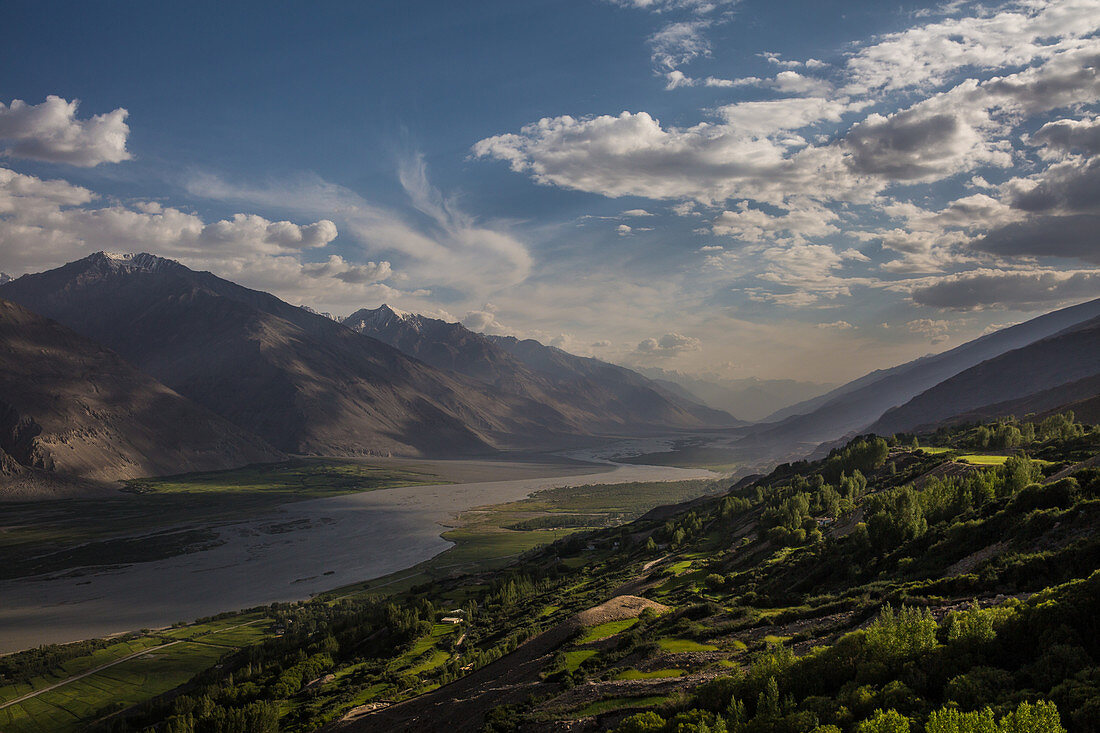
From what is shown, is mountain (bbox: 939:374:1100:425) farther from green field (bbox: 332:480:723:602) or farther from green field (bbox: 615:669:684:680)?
green field (bbox: 615:669:684:680)

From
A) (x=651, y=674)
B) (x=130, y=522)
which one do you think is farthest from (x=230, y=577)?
(x=651, y=674)

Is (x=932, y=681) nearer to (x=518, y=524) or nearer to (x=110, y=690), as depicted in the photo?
(x=110, y=690)

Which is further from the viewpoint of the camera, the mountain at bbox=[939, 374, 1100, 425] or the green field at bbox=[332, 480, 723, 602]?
the mountain at bbox=[939, 374, 1100, 425]

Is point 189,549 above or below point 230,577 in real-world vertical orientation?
above

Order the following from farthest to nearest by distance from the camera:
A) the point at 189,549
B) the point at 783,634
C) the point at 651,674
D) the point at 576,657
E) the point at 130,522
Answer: the point at 130,522 → the point at 189,549 → the point at 576,657 → the point at 783,634 → the point at 651,674

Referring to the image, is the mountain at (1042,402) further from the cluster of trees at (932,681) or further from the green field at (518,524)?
the cluster of trees at (932,681)

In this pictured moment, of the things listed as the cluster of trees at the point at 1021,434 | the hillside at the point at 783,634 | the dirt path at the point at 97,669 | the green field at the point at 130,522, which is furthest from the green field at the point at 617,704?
the green field at the point at 130,522

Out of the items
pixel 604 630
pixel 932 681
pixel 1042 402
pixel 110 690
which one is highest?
pixel 932 681

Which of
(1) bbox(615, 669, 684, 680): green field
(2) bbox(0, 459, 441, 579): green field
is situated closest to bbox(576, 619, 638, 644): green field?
(1) bbox(615, 669, 684, 680): green field
